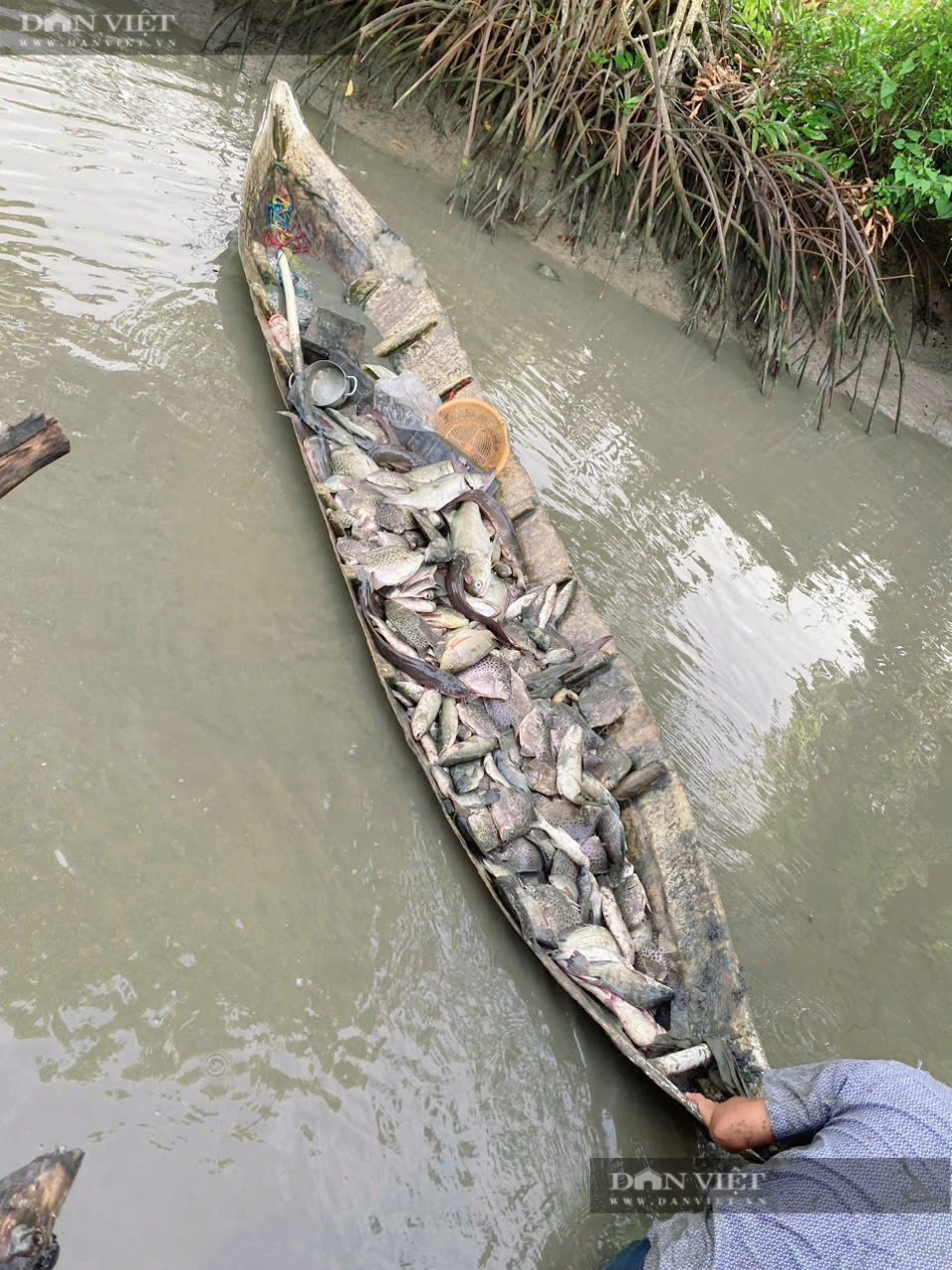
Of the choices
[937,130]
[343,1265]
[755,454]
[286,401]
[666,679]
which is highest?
[937,130]

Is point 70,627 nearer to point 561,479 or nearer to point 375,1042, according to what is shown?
point 375,1042

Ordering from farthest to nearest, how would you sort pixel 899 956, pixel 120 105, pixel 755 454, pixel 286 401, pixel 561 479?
pixel 755 454, pixel 120 105, pixel 561 479, pixel 286 401, pixel 899 956

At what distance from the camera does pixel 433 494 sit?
4.39 m

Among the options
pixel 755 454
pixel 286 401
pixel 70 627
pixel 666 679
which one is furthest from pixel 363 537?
pixel 755 454

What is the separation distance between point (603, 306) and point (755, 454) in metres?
1.62

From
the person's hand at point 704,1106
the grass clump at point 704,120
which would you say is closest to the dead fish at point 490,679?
the person's hand at point 704,1106

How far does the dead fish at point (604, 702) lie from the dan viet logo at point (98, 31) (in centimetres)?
554

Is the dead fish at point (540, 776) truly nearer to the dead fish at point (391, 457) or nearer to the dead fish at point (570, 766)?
the dead fish at point (570, 766)

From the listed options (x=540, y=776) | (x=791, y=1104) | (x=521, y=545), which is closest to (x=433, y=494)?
(x=521, y=545)

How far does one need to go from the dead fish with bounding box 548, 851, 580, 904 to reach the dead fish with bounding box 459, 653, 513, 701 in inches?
27.6

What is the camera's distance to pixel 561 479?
5.45m

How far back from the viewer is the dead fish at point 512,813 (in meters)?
3.44

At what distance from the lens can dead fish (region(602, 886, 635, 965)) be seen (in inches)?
129

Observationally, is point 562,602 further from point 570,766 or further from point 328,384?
point 328,384
